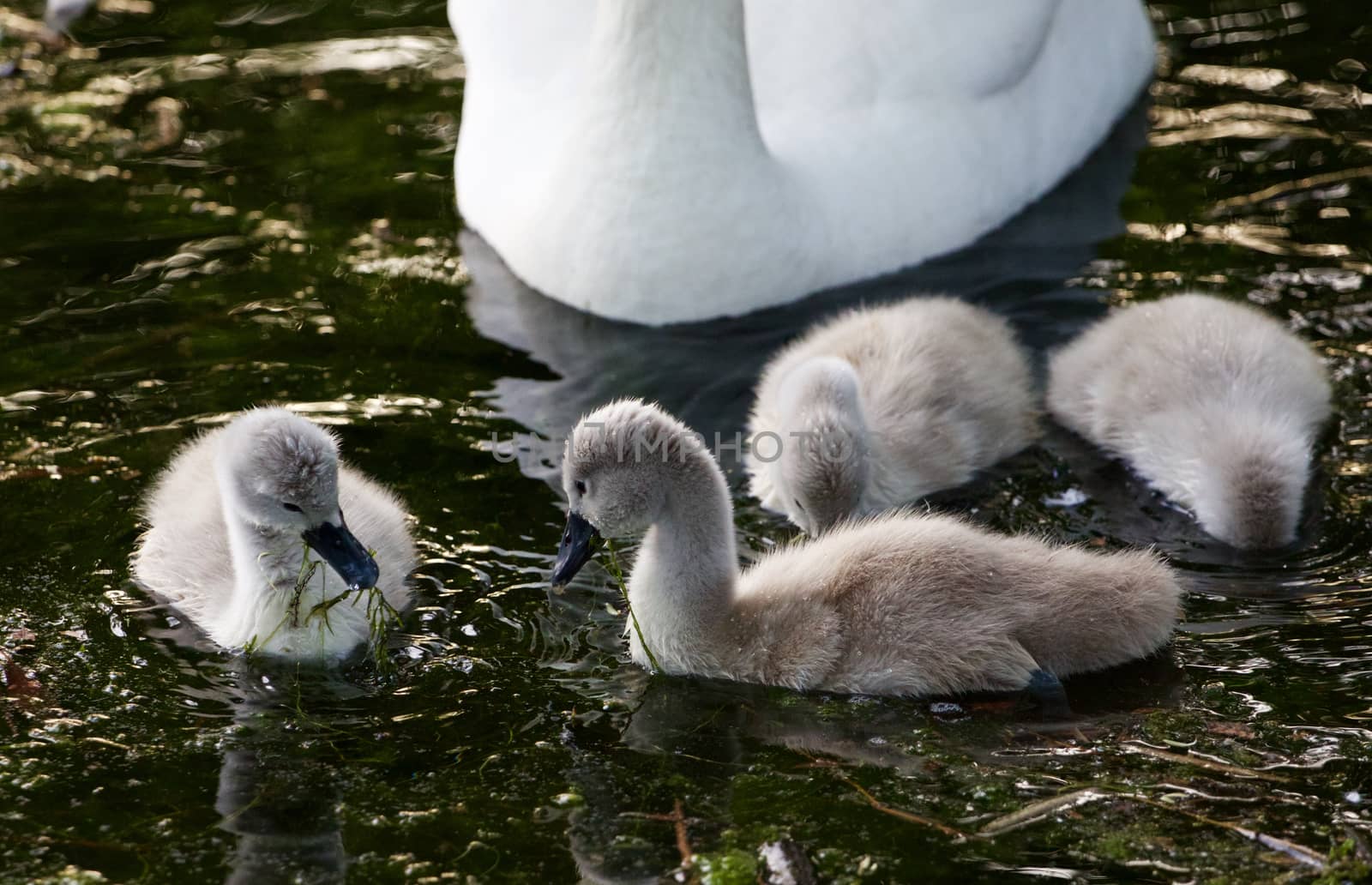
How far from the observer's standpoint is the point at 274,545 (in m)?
5.24

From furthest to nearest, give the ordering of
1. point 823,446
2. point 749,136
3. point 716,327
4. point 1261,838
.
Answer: point 716,327 < point 749,136 < point 823,446 < point 1261,838

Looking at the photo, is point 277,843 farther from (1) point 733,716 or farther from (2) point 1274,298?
(2) point 1274,298

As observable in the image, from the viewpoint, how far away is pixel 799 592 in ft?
16.6

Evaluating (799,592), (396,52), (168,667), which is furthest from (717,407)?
(396,52)

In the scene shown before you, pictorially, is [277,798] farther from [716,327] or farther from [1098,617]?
[716,327]

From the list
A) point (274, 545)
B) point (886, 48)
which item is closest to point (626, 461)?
point (274, 545)

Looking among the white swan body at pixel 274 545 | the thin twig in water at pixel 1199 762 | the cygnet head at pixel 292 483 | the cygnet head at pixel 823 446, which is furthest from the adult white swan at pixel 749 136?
the thin twig in water at pixel 1199 762

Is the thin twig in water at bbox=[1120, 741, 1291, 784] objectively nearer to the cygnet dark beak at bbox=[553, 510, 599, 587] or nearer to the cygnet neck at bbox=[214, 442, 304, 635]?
the cygnet dark beak at bbox=[553, 510, 599, 587]

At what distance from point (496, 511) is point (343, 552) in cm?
96

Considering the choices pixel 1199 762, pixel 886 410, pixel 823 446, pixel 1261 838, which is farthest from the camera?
pixel 886 410

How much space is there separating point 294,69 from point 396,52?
1.80ft

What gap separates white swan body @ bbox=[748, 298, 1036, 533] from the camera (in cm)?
563

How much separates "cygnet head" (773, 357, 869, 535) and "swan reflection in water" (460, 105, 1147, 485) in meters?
0.71

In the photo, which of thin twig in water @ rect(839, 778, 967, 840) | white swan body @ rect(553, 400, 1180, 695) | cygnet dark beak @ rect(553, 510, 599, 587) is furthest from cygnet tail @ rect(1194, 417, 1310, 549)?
cygnet dark beak @ rect(553, 510, 599, 587)
